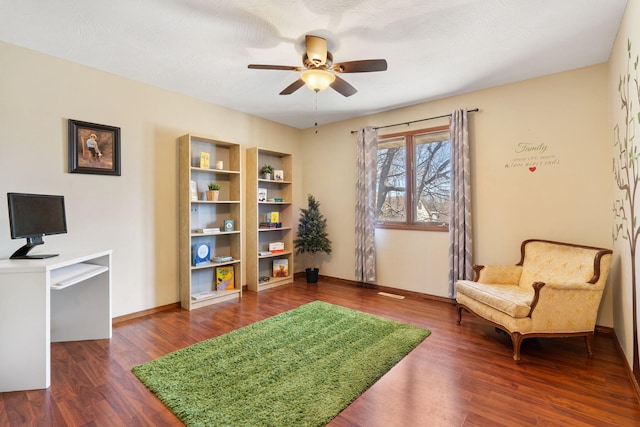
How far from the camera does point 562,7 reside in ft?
7.01

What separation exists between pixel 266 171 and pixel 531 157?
359 cm

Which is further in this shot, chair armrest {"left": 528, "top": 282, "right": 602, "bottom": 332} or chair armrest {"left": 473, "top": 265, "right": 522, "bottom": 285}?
chair armrest {"left": 473, "top": 265, "right": 522, "bottom": 285}

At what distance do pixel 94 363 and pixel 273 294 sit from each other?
2.28 meters

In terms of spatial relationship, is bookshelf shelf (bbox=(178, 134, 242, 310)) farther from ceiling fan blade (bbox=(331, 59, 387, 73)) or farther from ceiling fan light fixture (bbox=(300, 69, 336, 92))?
ceiling fan blade (bbox=(331, 59, 387, 73))

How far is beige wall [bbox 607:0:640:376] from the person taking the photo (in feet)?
6.54

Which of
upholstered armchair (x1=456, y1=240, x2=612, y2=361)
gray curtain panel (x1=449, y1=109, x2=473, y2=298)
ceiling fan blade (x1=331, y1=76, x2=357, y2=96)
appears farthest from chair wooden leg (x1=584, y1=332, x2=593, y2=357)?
ceiling fan blade (x1=331, y1=76, x2=357, y2=96)

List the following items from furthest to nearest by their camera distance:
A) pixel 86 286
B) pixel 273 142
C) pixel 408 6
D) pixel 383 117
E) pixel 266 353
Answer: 1. pixel 273 142
2. pixel 383 117
3. pixel 86 286
4. pixel 266 353
5. pixel 408 6

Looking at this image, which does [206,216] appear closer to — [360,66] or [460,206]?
[360,66]

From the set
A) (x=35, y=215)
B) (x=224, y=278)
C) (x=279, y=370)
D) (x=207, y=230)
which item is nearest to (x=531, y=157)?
(x=279, y=370)

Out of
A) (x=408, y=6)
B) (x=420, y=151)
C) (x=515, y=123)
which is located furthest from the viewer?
(x=420, y=151)

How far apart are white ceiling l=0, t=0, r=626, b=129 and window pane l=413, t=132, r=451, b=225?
0.81m

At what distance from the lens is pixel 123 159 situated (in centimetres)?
330

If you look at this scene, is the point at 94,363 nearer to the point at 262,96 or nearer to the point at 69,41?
the point at 69,41

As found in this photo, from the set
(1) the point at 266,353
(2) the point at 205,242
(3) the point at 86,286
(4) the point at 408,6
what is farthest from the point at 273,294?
(4) the point at 408,6
